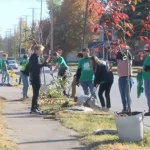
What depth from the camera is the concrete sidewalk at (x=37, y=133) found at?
873 cm

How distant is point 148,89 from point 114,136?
13.4ft

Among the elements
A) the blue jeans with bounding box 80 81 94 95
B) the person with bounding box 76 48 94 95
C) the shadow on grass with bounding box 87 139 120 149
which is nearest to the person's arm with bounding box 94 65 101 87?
the person with bounding box 76 48 94 95

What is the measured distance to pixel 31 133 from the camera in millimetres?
10031

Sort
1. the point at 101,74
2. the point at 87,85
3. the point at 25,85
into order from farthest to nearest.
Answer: the point at 25,85
the point at 87,85
the point at 101,74

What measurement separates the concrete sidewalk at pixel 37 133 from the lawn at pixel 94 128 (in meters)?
0.19

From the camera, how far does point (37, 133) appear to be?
395 inches

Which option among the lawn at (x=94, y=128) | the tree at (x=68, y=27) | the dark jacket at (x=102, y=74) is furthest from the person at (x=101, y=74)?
the tree at (x=68, y=27)

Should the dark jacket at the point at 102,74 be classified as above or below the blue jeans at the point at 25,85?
above

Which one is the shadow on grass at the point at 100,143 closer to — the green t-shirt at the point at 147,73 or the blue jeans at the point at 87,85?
the green t-shirt at the point at 147,73

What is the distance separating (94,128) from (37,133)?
120 cm

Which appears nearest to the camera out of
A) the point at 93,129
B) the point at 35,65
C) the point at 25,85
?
the point at 93,129

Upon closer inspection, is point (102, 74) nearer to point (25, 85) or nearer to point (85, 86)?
point (85, 86)

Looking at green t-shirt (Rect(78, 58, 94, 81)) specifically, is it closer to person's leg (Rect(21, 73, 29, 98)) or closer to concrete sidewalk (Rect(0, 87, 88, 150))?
concrete sidewalk (Rect(0, 87, 88, 150))

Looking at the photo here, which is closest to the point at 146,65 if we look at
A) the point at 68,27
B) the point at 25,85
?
the point at 25,85
